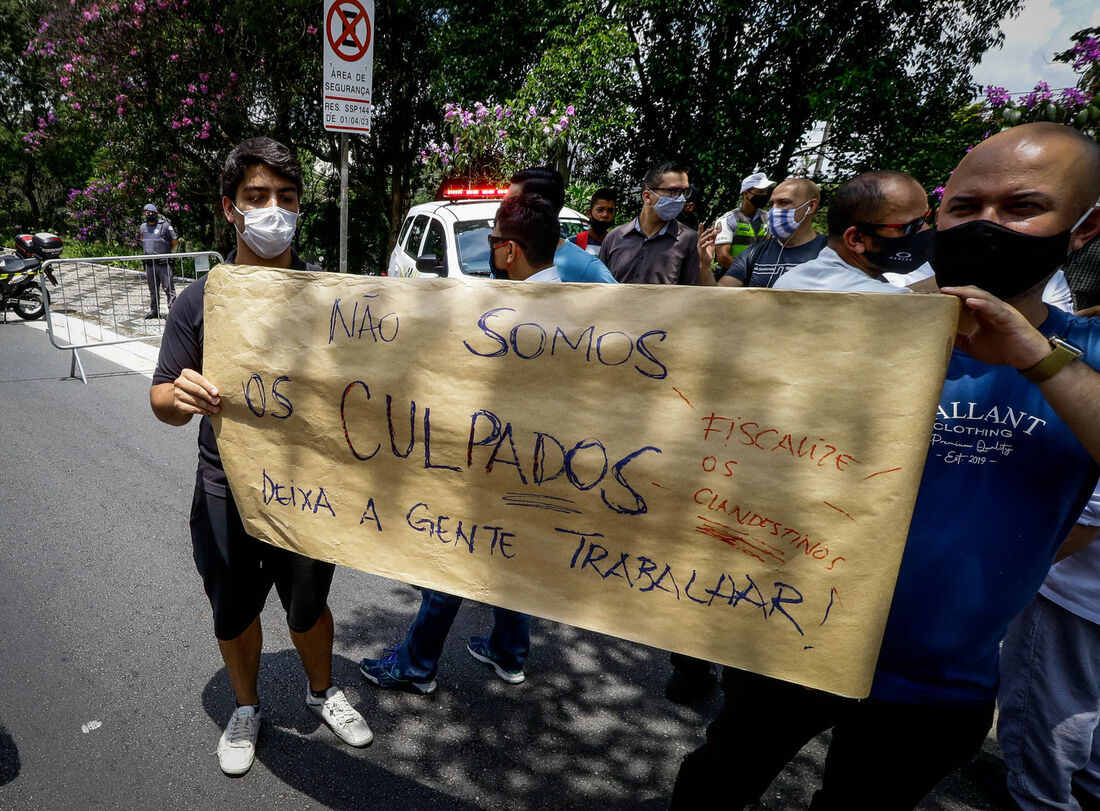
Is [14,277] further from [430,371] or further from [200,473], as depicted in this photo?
[430,371]

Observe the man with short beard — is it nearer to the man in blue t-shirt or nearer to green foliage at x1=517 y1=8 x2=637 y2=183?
the man in blue t-shirt

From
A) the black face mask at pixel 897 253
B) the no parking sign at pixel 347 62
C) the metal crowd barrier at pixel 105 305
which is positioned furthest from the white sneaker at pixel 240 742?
the metal crowd barrier at pixel 105 305

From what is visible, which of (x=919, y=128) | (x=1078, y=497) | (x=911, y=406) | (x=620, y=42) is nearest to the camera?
(x=911, y=406)

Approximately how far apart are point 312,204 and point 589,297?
17.3 meters

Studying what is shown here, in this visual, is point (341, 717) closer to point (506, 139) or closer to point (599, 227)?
point (599, 227)

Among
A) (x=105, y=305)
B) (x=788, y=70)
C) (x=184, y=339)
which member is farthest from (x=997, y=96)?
(x=105, y=305)

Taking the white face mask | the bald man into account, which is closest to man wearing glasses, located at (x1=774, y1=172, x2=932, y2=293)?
the bald man

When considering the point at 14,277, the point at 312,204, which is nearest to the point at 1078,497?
the point at 14,277

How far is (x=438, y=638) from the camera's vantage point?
2496 mm

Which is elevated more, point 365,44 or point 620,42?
point 620,42

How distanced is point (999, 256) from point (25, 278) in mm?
12069

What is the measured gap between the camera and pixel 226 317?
1658 millimetres

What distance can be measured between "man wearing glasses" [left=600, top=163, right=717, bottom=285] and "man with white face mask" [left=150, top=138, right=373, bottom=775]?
2.67 metres

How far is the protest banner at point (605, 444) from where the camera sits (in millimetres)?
1173
